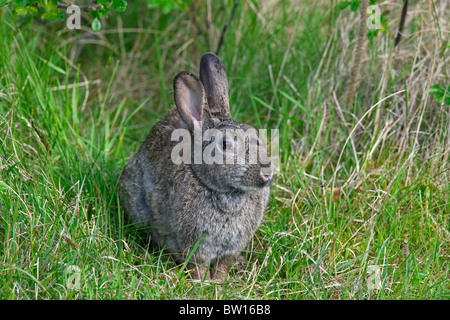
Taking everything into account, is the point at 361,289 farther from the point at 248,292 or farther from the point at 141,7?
the point at 141,7

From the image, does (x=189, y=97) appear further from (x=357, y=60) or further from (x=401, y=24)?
(x=401, y=24)

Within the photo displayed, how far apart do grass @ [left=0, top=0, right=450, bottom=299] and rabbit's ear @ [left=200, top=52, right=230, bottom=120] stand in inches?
36.9

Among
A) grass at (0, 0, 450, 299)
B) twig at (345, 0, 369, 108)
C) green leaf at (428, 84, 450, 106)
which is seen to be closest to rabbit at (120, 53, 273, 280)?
grass at (0, 0, 450, 299)

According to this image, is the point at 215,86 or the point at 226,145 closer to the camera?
the point at 226,145

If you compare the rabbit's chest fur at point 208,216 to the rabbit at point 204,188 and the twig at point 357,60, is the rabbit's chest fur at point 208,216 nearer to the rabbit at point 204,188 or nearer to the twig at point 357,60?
the rabbit at point 204,188

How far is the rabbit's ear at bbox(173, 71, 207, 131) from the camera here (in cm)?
398

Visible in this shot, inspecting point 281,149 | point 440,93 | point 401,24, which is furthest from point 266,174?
point 401,24

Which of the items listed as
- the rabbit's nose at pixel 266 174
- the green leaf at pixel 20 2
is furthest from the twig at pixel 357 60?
the green leaf at pixel 20 2

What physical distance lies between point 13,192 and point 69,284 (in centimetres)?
86

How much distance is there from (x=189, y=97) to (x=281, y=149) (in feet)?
4.42

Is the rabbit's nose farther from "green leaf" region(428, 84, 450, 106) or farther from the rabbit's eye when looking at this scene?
"green leaf" region(428, 84, 450, 106)

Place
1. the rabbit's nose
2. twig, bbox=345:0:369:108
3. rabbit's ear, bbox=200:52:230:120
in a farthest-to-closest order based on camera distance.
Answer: twig, bbox=345:0:369:108 → rabbit's ear, bbox=200:52:230:120 → the rabbit's nose

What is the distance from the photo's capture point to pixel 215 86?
427 centimetres
